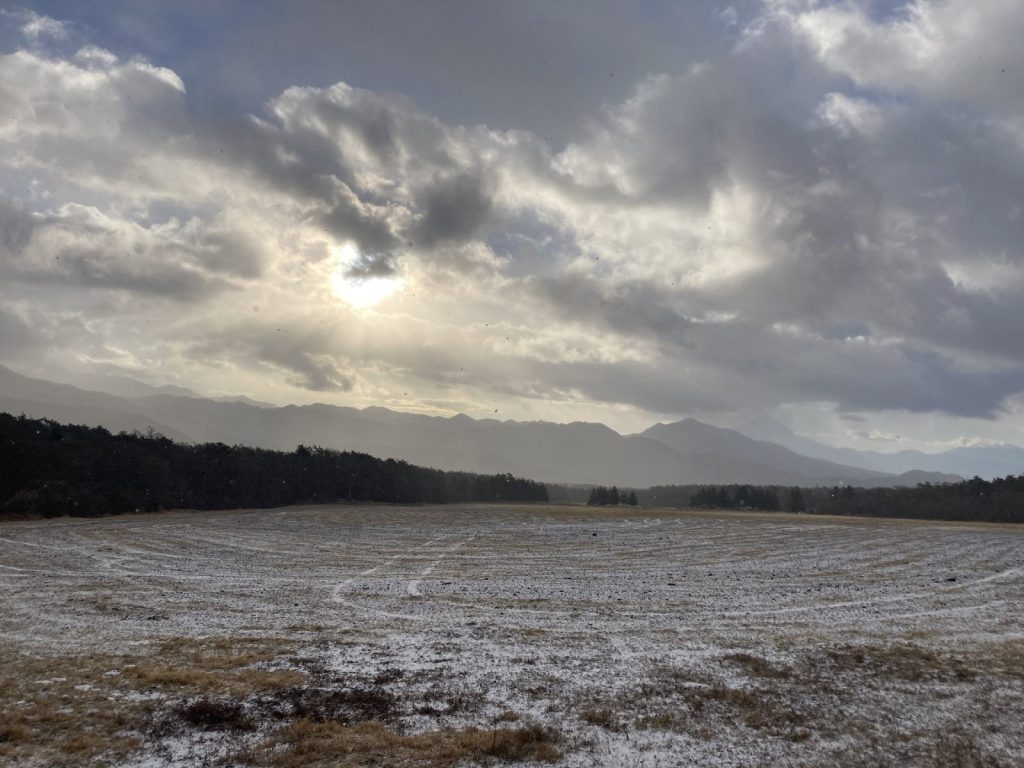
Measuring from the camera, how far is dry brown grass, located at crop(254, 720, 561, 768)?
10.1 meters

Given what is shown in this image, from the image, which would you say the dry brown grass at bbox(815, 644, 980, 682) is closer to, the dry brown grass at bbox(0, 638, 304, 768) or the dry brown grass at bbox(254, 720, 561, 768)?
the dry brown grass at bbox(254, 720, 561, 768)

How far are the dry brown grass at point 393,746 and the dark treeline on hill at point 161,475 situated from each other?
5965 centimetres

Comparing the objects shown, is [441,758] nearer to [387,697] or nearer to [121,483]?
[387,697]

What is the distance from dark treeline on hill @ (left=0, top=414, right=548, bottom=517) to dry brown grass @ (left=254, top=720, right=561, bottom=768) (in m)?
59.6

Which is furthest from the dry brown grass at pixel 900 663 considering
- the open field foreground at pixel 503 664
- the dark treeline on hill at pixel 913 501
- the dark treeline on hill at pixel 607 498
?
the dark treeline on hill at pixel 607 498

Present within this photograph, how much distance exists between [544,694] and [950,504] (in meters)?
126

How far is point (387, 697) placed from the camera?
1290cm

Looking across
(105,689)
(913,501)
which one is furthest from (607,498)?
(105,689)

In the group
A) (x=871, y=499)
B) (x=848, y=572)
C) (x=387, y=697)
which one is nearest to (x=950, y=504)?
(x=871, y=499)

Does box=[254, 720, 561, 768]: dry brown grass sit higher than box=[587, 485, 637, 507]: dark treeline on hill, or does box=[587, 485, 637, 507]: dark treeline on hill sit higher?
box=[254, 720, 561, 768]: dry brown grass

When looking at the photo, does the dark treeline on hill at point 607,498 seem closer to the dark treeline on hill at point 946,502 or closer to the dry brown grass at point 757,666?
the dark treeline on hill at point 946,502

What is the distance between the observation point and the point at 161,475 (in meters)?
74.6

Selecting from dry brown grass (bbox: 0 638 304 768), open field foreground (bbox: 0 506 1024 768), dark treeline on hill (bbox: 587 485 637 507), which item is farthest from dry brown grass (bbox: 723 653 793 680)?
dark treeline on hill (bbox: 587 485 637 507)

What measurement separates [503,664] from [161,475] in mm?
73676
